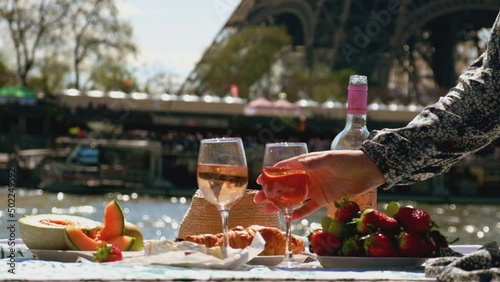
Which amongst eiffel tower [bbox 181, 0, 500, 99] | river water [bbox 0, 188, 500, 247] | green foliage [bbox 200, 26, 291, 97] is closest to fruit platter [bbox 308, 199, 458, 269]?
river water [bbox 0, 188, 500, 247]

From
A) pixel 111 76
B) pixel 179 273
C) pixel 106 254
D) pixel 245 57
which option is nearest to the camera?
pixel 179 273

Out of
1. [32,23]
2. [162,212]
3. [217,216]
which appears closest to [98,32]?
[32,23]

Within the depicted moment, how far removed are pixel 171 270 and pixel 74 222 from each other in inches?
29.6

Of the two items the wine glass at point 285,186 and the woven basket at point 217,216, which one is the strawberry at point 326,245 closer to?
the wine glass at point 285,186

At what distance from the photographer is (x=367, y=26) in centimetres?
3812

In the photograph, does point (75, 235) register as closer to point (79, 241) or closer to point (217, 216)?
point (79, 241)

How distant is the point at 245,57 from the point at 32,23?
22.9 feet

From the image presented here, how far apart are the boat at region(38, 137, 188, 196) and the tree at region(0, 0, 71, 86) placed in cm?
366

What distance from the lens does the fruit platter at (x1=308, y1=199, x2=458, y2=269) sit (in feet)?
7.08

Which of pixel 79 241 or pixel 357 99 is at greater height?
pixel 357 99

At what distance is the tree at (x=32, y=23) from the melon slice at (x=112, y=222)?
118 feet

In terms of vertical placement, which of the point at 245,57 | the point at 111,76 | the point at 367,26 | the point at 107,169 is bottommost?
the point at 107,169

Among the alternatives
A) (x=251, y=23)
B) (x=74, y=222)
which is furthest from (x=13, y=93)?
(x=74, y=222)

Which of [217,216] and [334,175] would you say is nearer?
[334,175]
